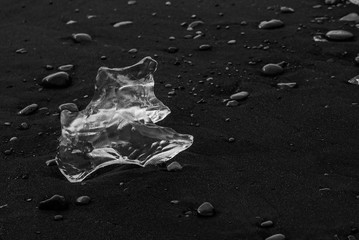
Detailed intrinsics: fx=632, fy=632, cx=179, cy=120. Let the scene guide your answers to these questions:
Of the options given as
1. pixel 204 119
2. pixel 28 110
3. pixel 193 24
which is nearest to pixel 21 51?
pixel 28 110

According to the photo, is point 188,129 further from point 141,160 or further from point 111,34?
point 111,34

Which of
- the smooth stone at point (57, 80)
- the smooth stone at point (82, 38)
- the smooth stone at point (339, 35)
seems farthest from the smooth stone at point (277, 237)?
the smooth stone at point (82, 38)

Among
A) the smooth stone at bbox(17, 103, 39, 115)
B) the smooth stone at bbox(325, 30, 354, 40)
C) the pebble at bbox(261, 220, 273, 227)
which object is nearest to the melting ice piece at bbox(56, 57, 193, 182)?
the smooth stone at bbox(17, 103, 39, 115)

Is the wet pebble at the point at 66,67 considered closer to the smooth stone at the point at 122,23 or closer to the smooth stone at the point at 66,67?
the smooth stone at the point at 66,67

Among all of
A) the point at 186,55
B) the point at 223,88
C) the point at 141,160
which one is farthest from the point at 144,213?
the point at 186,55

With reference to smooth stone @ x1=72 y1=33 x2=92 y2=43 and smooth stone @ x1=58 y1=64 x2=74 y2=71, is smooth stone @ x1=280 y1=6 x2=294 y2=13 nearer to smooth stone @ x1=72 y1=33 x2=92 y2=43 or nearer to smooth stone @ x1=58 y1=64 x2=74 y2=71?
smooth stone @ x1=72 y1=33 x2=92 y2=43
